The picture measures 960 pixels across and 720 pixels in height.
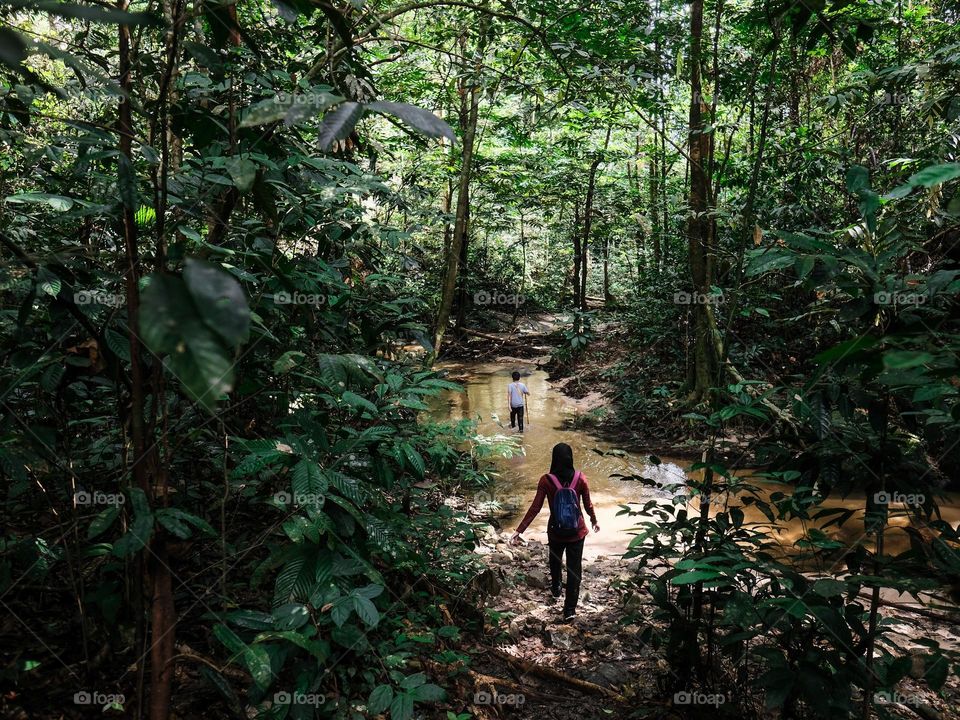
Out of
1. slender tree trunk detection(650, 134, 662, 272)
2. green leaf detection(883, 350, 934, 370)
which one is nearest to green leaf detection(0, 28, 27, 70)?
green leaf detection(883, 350, 934, 370)

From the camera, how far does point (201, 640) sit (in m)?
2.35

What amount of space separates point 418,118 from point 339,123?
0.37ft

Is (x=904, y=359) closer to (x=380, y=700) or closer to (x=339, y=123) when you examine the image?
(x=339, y=123)

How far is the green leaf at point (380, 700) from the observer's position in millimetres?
1934

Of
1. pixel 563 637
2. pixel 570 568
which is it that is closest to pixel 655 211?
pixel 570 568

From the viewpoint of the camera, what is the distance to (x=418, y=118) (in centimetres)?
76

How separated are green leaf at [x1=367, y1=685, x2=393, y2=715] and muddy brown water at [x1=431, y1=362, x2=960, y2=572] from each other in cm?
152

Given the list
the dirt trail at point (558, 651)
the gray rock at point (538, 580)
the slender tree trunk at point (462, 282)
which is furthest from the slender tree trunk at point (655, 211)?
the gray rock at point (538, 580)

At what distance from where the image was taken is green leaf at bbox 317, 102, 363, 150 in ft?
2.50

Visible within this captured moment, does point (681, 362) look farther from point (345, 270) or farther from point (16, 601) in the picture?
point (16, 601)

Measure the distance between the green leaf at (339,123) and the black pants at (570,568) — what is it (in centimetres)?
410

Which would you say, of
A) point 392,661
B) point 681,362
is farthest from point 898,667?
point 681,362

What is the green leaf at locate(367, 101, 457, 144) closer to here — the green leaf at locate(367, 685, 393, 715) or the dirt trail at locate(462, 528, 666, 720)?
the green leaf at locate(367, 685, 393, 715)

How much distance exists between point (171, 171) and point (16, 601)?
1698 mm
